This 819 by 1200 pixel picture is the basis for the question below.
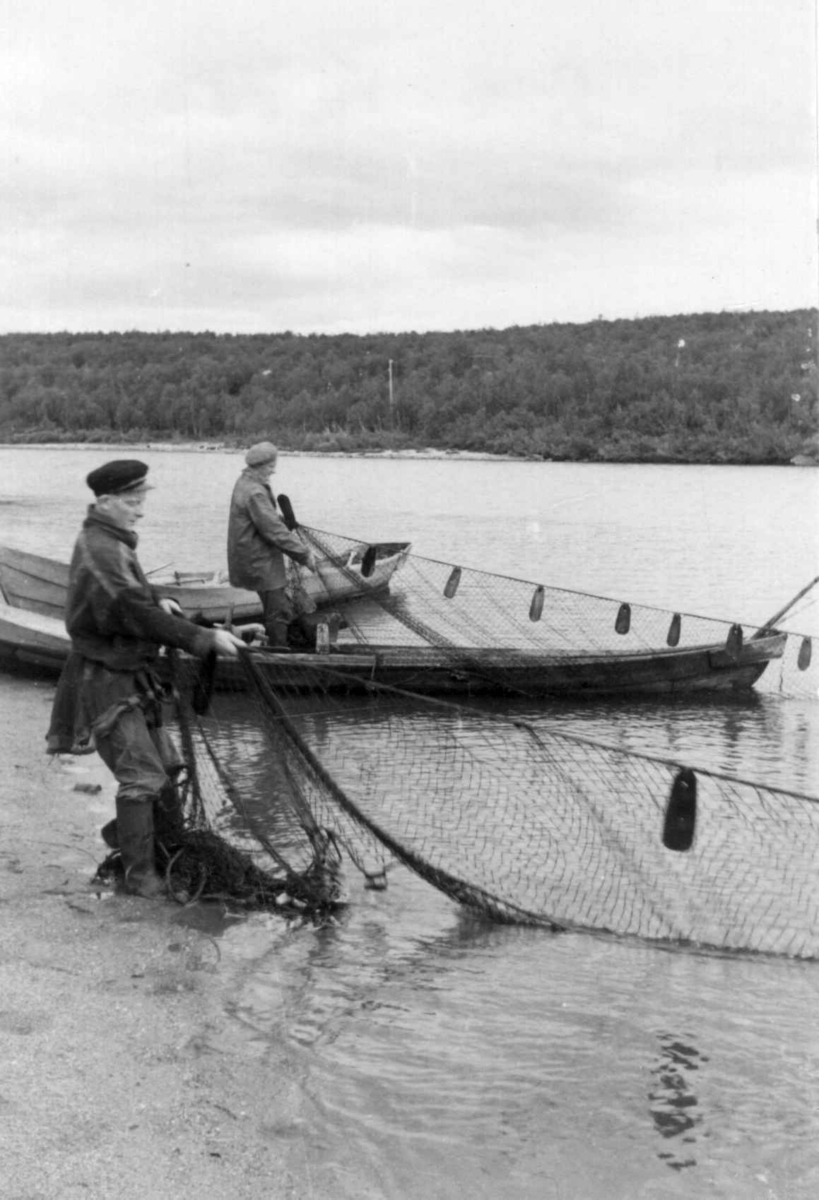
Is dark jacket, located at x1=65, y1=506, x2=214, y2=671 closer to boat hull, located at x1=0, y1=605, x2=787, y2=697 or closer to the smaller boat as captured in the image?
the smaller boat

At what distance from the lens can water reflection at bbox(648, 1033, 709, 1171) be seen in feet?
13.5

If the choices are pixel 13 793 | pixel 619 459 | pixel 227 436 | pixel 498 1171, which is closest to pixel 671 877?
pixel 498 1171

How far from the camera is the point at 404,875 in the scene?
22.1 ft

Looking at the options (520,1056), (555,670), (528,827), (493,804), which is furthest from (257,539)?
(520,1056)

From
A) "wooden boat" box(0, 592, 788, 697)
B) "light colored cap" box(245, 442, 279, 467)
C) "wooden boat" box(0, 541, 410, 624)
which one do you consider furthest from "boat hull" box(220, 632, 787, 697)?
"wooden boat" box(0, 541, 410, 624)

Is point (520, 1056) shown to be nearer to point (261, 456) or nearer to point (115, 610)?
point (115, 610)

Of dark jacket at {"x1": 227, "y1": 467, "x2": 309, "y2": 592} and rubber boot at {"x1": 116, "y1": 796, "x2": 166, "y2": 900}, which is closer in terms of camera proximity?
rubber boot at {"x1": 116, "y1": 796, "x2": 166, "y2": 900}

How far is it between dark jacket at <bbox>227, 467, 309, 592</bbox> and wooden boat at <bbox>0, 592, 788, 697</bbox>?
2.67ft

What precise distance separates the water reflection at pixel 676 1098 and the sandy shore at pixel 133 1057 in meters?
1.07

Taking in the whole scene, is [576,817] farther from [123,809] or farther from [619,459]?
[619,459]

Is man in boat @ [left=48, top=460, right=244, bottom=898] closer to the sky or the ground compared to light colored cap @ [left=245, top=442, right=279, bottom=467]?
closer to the ground

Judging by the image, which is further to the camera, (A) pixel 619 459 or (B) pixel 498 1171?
(A) pixel 619 459


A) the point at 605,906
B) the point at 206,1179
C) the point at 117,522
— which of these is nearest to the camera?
the point at 206,1179

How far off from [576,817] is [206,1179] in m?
4.66
